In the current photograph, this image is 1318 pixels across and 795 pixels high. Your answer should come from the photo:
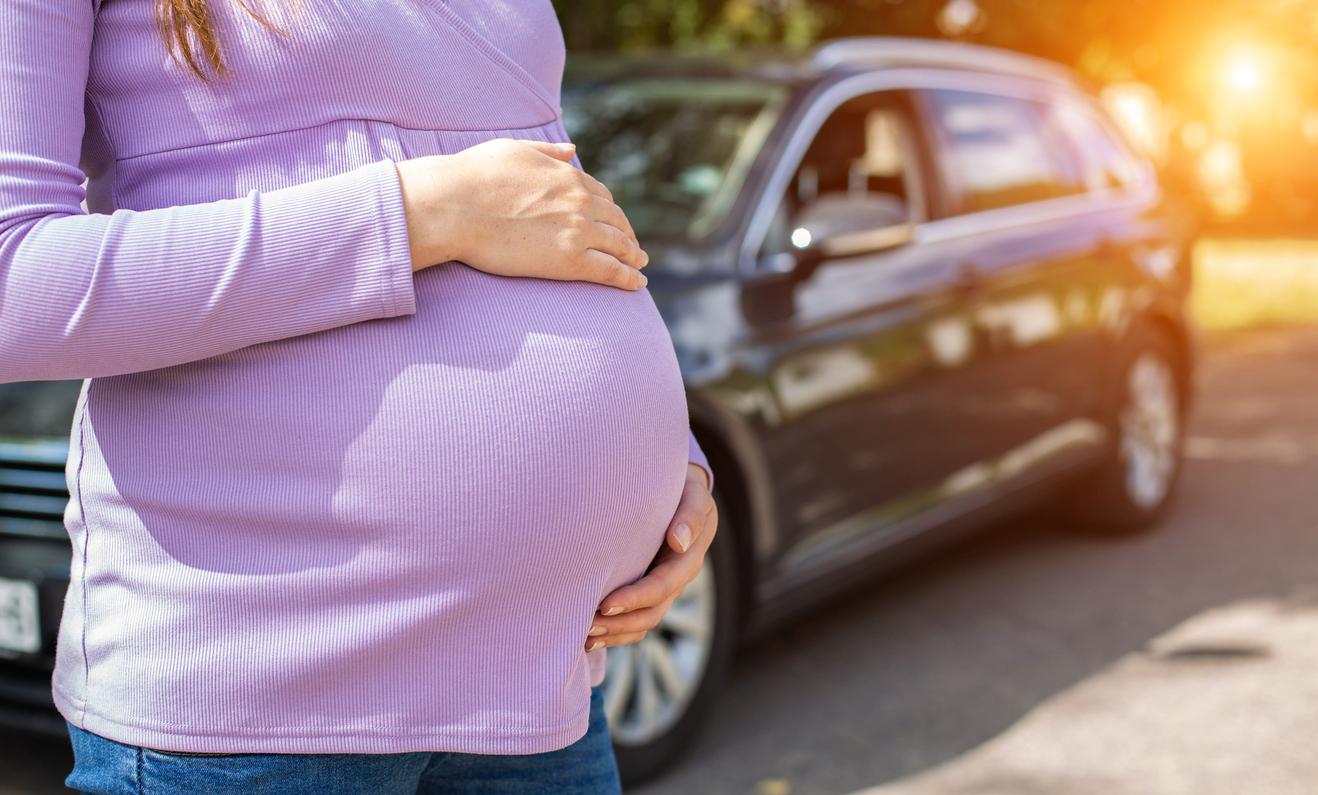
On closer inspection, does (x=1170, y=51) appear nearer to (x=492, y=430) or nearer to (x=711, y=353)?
(x=711, y=353)

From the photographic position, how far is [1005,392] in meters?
4.57

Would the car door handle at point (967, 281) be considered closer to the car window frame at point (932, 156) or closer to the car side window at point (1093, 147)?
the car window frame at point (932, 156)

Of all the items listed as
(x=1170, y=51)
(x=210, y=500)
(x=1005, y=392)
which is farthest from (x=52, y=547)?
(x=1170, y=51)

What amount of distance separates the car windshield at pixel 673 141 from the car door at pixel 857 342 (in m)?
0.16

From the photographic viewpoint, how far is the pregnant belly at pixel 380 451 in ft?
3.67

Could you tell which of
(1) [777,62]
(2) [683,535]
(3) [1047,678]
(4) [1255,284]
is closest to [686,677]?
(3) [1047,678]

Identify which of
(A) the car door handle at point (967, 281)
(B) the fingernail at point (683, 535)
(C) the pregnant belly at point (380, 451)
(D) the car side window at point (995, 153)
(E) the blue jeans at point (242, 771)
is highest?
(C) the pregnant belly at point (380, 451)

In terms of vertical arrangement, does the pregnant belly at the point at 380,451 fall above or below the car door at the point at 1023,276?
above

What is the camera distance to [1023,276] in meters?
4.72

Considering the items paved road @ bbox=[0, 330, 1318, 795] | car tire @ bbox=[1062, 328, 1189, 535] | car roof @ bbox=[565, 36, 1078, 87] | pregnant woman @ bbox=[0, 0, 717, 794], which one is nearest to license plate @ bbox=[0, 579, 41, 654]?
paved road @ bbox=[0, 330, 1318, 795]

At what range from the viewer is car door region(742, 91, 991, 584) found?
366cm

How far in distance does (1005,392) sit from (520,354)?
3574 mm

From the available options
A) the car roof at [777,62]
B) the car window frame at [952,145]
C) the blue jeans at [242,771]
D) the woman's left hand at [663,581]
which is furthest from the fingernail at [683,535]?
the car window frame at [952,145]

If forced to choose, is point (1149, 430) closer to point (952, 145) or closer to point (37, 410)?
point (952, 145)
